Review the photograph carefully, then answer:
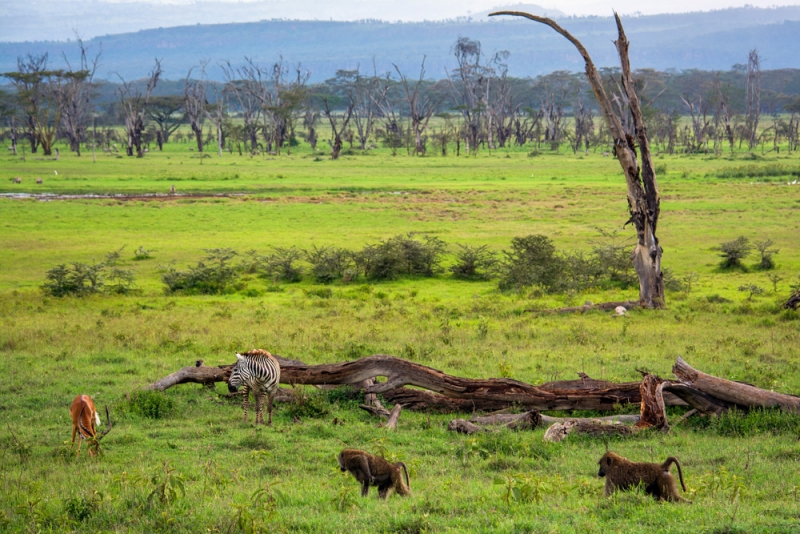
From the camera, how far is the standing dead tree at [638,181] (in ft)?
52.1

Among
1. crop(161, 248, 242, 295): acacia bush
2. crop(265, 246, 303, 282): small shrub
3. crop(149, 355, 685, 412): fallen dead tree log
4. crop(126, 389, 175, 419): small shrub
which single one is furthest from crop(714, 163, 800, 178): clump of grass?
crop(126, 389, 175, 419): small shrub

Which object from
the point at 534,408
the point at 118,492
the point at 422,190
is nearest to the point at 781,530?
the point at 534,408

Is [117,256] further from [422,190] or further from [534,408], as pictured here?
[422,190]

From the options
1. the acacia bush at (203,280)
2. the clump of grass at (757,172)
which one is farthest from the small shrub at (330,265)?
the clump of grass at (757,172)

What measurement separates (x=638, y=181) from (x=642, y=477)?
11.3 meters

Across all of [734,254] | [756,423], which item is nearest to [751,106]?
[734,254]

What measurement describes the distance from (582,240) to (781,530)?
2233cm

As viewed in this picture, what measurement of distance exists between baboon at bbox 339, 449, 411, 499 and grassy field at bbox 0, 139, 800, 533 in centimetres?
14

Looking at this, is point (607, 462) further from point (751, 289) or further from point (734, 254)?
point (734, 254)

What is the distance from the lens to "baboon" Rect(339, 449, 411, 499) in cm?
606

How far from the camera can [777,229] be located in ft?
90.4

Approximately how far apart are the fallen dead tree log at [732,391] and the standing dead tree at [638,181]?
821 centimetres

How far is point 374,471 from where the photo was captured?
613 centimetres

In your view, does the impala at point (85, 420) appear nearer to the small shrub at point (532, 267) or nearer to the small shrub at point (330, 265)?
the small shrub at point (532, 267)
